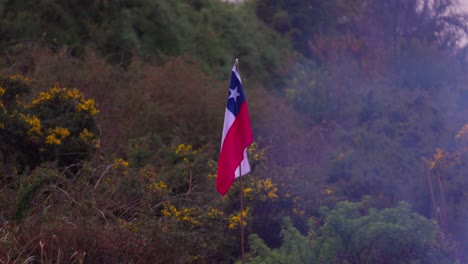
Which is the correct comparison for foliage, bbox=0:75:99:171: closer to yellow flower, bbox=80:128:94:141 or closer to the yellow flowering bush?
yellow flower, bbox=80:128:94:141

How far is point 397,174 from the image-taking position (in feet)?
45.0

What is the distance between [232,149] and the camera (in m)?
7.65

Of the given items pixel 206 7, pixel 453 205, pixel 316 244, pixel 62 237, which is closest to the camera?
pixel 62 237

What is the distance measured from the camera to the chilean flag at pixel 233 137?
7585 mm

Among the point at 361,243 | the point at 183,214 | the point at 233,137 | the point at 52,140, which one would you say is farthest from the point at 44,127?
the point at 361,243

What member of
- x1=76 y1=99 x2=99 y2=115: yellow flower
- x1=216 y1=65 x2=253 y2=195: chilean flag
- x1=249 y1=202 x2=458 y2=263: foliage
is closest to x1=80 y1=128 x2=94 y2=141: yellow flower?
x1=76 y1=99 x2=99 y2=115: yellow flower

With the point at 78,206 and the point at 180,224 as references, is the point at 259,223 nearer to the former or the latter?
the point at 180,224

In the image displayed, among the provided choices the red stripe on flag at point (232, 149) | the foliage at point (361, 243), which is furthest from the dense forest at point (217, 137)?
the red stripe on flag at point (232, 149)

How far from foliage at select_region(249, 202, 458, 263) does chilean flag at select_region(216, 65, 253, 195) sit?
80cm

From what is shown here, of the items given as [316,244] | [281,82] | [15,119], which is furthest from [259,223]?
[281,82]

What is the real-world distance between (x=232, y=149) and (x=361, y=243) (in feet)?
5.36

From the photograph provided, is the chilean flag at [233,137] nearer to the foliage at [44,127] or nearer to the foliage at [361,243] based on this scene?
the foliage at [361,243]

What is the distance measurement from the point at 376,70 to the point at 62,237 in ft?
50.6

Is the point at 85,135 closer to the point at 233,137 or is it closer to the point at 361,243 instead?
the point at 233,137
